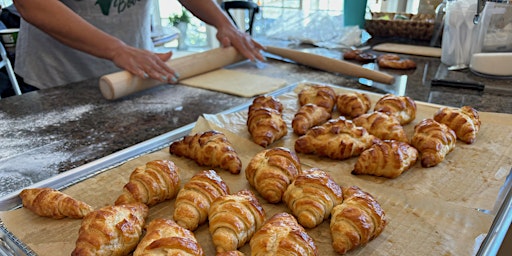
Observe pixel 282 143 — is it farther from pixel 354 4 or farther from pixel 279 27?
pixel 354 4

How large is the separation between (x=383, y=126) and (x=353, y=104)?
235 millimetres

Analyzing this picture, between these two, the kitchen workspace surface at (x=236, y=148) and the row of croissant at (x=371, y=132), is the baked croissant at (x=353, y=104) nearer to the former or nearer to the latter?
the row of croissant at (x=371, y=132)

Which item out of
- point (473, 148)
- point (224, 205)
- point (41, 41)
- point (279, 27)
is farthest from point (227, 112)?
point (279, 27)

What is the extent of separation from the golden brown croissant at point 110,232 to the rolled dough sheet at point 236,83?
1.16 meters

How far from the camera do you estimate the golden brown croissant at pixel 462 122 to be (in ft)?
4.83

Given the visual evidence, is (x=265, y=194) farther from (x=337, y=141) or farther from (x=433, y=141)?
(x=433, y=141)

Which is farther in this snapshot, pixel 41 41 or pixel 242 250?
pixel 41 41

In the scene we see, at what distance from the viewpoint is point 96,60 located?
251cm

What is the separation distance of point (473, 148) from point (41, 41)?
2.45 meters

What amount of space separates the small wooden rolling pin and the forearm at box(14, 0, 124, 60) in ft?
0.62

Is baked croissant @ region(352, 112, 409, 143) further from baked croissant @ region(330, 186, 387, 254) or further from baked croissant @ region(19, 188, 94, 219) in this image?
baked croissant @ region(19, 188, 94, 219)

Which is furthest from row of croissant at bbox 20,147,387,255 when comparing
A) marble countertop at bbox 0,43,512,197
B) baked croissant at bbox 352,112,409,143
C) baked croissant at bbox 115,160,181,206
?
baked croissant at bbox 352,112,409,143

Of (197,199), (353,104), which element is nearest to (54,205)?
(197,199)

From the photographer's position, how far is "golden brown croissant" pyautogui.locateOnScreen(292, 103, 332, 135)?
1.58 m
